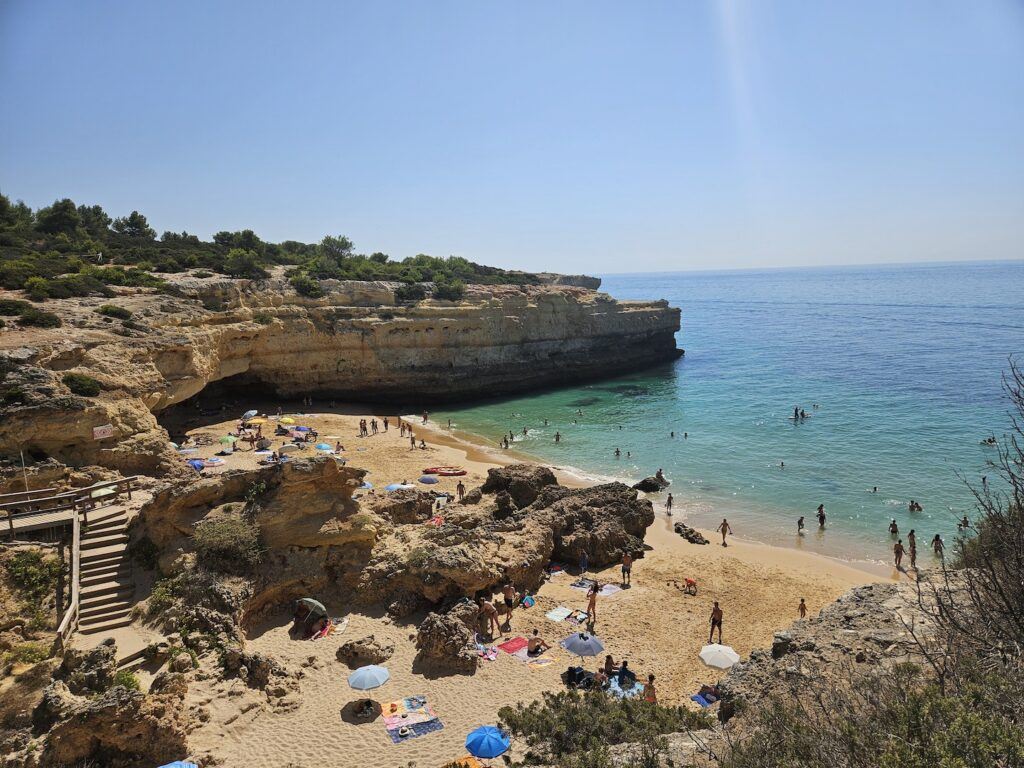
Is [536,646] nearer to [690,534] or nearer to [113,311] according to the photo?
[690,534]

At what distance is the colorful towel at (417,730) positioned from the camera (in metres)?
9.50

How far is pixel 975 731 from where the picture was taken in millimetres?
4316

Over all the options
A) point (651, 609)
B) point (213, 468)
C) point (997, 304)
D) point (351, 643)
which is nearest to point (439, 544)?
point (351, 643)

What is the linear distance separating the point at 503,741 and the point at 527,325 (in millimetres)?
40335

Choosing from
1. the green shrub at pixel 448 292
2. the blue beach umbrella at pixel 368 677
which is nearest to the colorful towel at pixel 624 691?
the blue beach umbrella at pixel 368 677

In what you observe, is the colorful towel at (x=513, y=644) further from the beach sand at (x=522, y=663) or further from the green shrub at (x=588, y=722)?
the green shrub at (x=588, y=722)

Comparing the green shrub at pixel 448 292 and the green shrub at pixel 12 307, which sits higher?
the green shrub at pixel 448 292

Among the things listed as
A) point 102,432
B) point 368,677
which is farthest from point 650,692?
point 102,432

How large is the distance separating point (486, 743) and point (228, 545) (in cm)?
692

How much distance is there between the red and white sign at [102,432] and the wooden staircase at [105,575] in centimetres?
533

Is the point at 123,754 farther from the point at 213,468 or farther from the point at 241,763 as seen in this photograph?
the point at 213,468

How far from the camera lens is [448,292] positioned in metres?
47.1

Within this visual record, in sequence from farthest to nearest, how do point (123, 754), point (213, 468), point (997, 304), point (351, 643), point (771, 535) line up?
1. point (997, 304)
2. point (213, 468)
3. point (771, 535)
4. point (351, 643)
5. point (123, 754)

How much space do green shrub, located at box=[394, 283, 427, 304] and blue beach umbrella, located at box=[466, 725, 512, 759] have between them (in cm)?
3749
